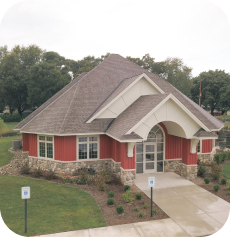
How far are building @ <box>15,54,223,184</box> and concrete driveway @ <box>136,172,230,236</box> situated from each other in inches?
60.5

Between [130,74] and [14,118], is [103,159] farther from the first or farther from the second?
[14,118]

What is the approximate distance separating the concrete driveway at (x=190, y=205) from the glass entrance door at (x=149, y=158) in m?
1.17

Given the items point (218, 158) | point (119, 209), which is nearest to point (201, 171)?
point (218, 158)

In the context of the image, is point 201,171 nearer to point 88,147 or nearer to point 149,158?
point 149,158

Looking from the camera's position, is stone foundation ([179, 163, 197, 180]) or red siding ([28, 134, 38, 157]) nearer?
stone foundation ([179, 163, 197, 180])

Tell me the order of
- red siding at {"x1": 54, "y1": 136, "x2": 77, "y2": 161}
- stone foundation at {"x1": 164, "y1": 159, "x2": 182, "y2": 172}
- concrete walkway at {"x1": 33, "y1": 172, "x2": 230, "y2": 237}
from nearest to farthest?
concrete walkway at {"x1": 33, "y1": 172, "x2": 230, "y2": 237}, red siding at {"x1": 54, "y1": 136, "x2": 77, "y2": 161}, stone foundation at {"x1": 164, "y1": 159, "x2": 182, "y2": 172}

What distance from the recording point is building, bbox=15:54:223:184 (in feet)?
43.0

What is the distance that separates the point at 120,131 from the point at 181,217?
212 inches

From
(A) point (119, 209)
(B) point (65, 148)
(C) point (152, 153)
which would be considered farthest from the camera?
(C) point (152, 153)

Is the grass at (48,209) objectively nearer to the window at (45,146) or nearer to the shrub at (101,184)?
the shrub at (101,184)

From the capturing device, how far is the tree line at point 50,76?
164 feet

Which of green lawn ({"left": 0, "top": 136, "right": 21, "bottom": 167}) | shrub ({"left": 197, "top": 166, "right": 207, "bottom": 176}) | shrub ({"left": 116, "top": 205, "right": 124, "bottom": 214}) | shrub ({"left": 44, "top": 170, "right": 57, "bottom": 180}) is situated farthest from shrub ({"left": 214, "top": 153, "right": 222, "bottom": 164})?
green lawn ({"left": 0, "top": 136, "right": 21, "bottom": 167})

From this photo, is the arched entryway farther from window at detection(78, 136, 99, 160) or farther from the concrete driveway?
window at detection(78, 136, 99, 160)

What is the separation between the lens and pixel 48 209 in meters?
10.0
